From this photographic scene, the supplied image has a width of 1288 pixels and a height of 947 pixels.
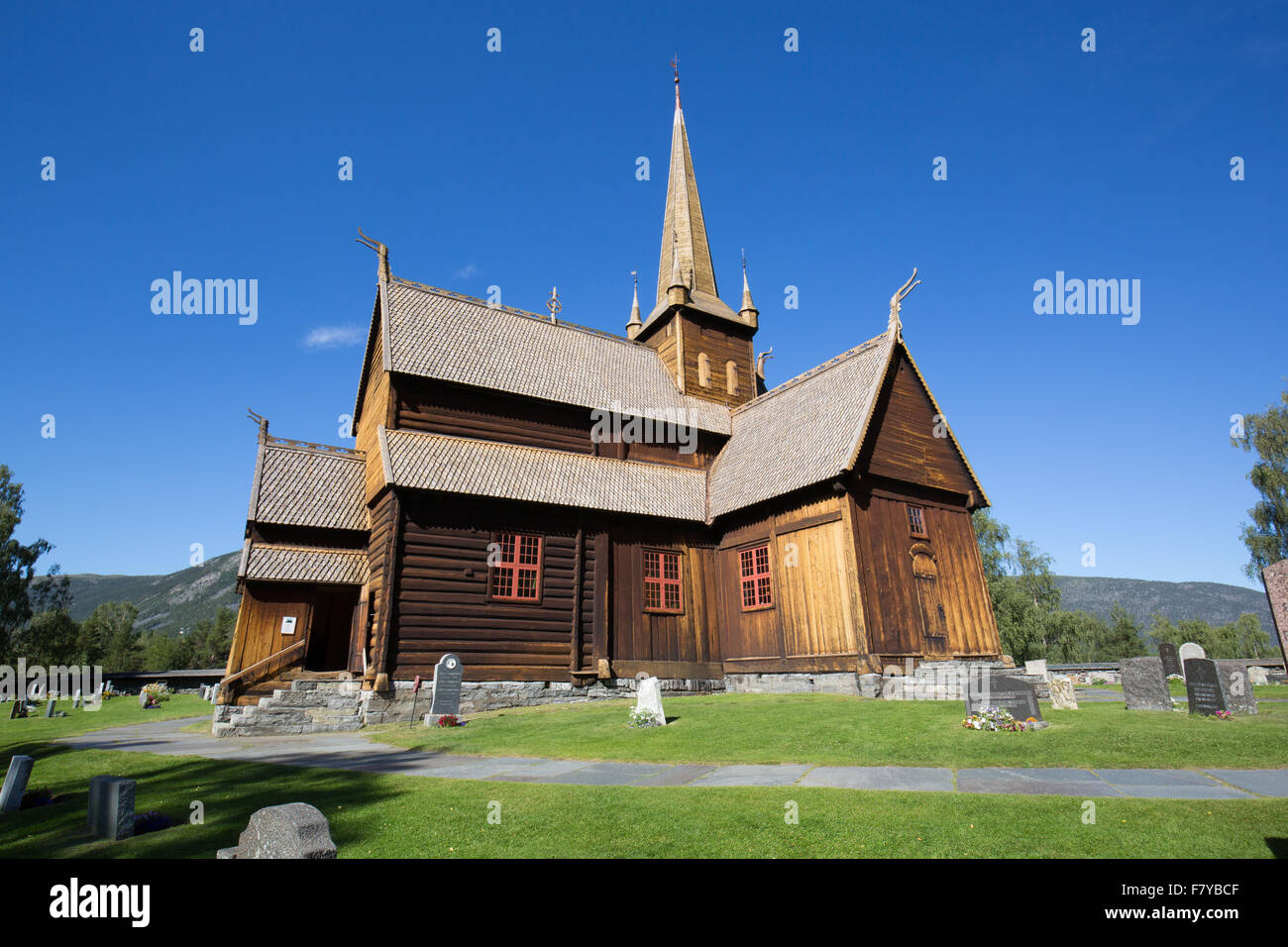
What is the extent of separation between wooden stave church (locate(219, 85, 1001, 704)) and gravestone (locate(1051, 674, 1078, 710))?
432cm

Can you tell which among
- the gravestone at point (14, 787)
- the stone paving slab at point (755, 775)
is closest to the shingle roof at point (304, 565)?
the gravestone at point (14, 787)

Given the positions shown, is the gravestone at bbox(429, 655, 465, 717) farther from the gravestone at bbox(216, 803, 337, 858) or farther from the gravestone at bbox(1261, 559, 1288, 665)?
the gravestone at bbox(1261, 559, 1288, 665)

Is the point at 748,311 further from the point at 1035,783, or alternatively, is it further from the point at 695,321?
the point at 1035,783

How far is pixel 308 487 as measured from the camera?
2222 centimetres

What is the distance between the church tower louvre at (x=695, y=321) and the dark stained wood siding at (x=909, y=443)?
9223 millimetres

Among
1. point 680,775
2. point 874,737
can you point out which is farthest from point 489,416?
point 874,737

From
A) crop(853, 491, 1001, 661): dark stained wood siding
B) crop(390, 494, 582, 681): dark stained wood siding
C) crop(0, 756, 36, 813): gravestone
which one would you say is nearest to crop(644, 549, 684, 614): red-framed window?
crop(390, 494, 582, 681): dark stained wood siding

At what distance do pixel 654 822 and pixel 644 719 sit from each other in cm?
781

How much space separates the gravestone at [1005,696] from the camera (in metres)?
11.6

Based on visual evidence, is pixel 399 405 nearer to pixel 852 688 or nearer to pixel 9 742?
pixel 9 742

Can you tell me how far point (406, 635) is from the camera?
1838cm
